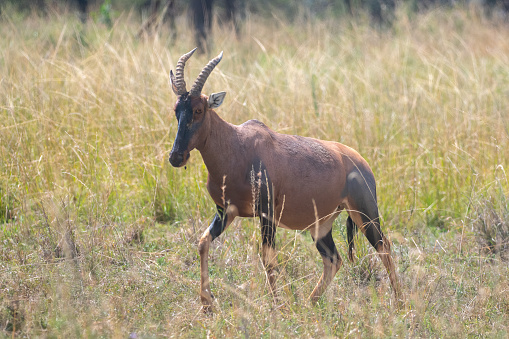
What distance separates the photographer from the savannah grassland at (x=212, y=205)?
3.82 m

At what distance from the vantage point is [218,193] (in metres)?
4.09

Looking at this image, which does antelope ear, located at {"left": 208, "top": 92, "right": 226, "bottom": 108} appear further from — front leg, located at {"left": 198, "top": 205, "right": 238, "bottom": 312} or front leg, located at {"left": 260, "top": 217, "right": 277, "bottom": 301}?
front leg, located at {"left": 260, "top": 217, "right": 277, "bottom": 301}

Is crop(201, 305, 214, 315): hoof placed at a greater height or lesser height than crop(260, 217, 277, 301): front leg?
lesser

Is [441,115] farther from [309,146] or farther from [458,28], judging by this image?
[458,28]

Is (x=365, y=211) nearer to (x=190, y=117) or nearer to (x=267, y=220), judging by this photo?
(x=267, y=220)

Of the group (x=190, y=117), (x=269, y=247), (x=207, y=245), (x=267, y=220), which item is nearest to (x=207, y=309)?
(x=207, y=245)

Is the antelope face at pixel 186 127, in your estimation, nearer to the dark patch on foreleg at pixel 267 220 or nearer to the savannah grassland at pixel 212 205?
the dark patch on foreleg at pixel 267 220

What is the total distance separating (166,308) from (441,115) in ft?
13.9

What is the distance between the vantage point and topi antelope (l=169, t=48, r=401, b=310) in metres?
3.98

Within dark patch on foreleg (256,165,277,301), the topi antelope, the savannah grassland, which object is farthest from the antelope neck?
the savannah grassland

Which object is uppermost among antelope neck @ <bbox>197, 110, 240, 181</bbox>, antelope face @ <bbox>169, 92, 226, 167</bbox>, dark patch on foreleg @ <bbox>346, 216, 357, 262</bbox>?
antelope face @ <bbox>169, 92, 226, 167</bbox>

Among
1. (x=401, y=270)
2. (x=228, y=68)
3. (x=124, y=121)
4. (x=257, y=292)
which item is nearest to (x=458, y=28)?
(x=228, y=68)

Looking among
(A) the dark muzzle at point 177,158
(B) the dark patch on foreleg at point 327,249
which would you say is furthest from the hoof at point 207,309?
(B) the dark patch on foreleg at point 327,249

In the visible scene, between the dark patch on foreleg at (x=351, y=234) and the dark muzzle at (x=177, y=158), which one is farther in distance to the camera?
the dark patch on foreleg at (x=351, y=234)
